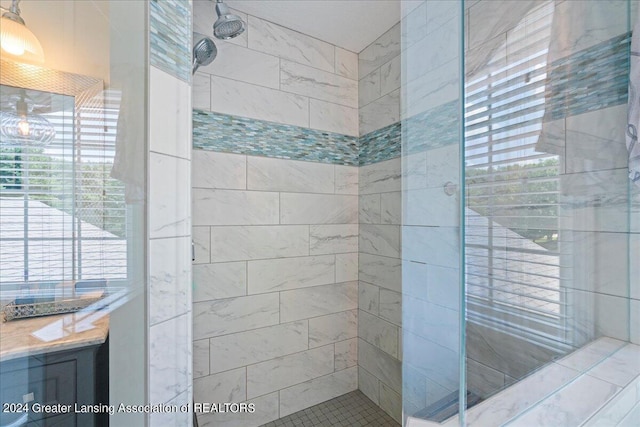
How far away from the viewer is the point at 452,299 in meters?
0.80

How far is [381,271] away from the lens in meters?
1.87

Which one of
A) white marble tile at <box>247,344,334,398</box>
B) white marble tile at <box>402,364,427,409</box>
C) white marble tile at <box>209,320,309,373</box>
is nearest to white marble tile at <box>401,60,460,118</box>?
white marble tile at <box>402,364,427,409</box>

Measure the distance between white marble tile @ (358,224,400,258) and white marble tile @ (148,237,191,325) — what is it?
1.33m

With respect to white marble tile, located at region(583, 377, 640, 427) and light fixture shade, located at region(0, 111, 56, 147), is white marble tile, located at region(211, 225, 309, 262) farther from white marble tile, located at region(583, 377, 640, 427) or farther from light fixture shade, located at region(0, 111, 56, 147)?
white marble tile, located at region(583, 377, 640, 427)

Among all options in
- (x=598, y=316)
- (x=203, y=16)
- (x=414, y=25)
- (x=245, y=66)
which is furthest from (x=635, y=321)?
(x=203, y=16)

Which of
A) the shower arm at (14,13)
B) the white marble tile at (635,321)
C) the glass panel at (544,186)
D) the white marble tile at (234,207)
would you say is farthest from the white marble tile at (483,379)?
the shower arm at (14,13)

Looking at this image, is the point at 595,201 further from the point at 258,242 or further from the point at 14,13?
the point at 14,13

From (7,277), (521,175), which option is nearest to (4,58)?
(7,277)

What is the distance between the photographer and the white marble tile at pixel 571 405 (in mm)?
633

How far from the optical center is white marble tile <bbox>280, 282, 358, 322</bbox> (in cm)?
180

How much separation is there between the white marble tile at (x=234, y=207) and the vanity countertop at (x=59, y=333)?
829mm

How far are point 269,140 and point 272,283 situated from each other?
0.96m

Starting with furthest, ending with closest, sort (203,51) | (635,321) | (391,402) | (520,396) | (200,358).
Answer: (391,402) < (200,358) < (203,51) < (635,321) < (520,396)

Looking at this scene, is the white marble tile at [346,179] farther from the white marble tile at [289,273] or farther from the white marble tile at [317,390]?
the white marble tile at [317,390]
